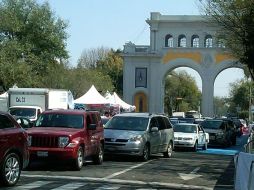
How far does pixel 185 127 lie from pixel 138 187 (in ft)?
63.3

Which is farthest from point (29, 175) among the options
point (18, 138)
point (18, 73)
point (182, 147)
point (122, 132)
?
point (18, 73)

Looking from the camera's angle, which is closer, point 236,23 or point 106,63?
point 236,23

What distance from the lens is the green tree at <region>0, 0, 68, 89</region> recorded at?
53.3 m

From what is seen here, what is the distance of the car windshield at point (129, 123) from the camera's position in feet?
72.4

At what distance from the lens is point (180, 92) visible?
122812 mm

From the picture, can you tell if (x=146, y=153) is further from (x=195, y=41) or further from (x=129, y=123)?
(x=195, y=41)

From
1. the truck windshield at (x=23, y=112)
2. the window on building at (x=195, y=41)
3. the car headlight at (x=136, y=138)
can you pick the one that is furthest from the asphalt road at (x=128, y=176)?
the window on building at (x=195, y=41)

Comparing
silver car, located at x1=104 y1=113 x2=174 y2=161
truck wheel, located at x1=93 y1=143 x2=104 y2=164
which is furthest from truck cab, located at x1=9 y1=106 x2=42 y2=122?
truck wheel, located at x1=93 y1=143 x2=104 y2=164

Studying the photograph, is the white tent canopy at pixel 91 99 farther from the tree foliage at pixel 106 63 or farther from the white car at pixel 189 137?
the tree foliage at pixel 106 63

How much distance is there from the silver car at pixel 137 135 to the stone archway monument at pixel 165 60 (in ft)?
200

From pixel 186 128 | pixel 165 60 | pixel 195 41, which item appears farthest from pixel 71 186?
pixel 195 41

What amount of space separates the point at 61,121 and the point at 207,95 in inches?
2672

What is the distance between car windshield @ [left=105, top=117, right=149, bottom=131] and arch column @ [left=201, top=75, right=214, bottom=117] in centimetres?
6236

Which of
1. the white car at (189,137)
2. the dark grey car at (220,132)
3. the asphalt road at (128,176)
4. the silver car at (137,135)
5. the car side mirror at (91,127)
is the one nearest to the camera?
the asphalt road at (128,176)
